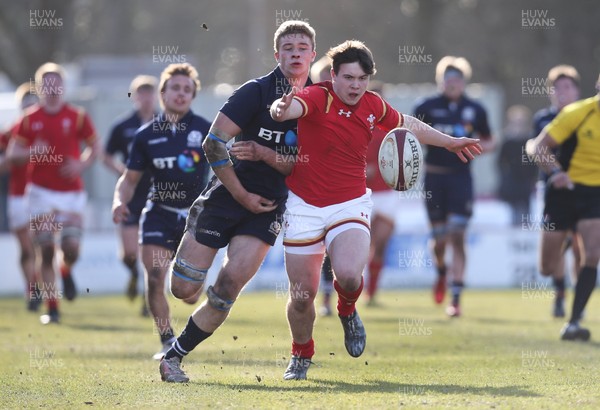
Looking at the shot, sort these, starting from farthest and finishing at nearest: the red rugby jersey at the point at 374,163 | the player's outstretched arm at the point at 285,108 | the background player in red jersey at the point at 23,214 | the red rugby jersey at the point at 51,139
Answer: the background player in red jersey at the point at 23,214 < the red rugby jersey at the point at 374,163 < the red rugby jersey at the point at 51,139 < the player's outstretched arm at the point at 285,108

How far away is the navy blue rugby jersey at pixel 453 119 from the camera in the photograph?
15797mm

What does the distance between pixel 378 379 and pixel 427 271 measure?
13.0 meters

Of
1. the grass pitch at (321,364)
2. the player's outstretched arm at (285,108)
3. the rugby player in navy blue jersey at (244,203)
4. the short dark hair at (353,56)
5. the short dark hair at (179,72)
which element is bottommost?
the grass pitch at (321,364)

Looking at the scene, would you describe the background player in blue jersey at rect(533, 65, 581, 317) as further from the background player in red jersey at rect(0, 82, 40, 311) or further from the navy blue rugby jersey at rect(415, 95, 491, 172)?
the background player in red jersey at rect(0, 82, 40, 311)

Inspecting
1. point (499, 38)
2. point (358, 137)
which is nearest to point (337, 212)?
point (358, 137)

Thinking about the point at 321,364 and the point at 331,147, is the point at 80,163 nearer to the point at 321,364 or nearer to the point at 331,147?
the point at 321,364

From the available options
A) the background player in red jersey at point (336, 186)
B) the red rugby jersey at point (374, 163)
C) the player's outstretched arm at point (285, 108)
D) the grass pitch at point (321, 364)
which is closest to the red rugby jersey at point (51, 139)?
the grass pitch at point (321, 364)

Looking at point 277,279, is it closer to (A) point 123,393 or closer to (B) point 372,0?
(A) point 123,393

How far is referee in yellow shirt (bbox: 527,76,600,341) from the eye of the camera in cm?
1202

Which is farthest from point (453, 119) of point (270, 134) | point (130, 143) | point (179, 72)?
point (270, 134)

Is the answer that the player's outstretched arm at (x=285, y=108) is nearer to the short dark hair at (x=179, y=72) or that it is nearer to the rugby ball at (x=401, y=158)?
the rugby ball at (x=401, y=158)

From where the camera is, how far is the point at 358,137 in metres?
9.10

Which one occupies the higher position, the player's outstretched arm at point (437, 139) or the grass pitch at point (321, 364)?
the player's outstretched arm at point (437, 139)

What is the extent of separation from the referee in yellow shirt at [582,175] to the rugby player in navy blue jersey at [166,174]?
132 inches
